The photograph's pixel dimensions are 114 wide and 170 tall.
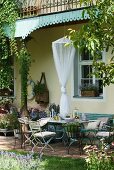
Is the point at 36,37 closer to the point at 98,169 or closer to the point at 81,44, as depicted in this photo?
the point at 98,169

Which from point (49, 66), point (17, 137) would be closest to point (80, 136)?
point (17, 137)

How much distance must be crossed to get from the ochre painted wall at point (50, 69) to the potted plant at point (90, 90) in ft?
0.57

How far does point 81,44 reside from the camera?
572cm

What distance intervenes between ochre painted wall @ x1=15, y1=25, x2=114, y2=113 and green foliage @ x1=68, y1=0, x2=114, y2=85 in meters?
6.05

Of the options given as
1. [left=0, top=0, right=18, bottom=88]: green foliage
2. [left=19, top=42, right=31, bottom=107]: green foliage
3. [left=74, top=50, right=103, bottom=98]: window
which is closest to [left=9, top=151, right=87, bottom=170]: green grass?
[left=19, top=42, right=31, bottom=107]: green foliage

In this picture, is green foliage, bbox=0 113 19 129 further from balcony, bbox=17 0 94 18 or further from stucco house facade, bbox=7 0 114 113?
balcony, bbox=17 0 94 18

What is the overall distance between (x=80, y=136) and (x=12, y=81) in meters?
4.91

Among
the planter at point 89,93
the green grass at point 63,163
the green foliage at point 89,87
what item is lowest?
the green grass at point 63,163

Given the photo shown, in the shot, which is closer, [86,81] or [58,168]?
[58,168]

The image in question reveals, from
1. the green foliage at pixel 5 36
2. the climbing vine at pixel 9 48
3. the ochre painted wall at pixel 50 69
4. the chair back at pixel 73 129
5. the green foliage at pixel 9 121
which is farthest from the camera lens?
the green foliage at pixel 9 121

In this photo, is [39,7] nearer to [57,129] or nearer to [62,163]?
[57,129]

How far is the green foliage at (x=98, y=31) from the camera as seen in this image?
18.7ft

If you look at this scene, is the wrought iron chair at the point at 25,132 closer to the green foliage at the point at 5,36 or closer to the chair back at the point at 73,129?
the chair back at the point at 73,129

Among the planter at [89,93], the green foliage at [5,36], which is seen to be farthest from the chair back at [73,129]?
the green foliage at [5,36]
